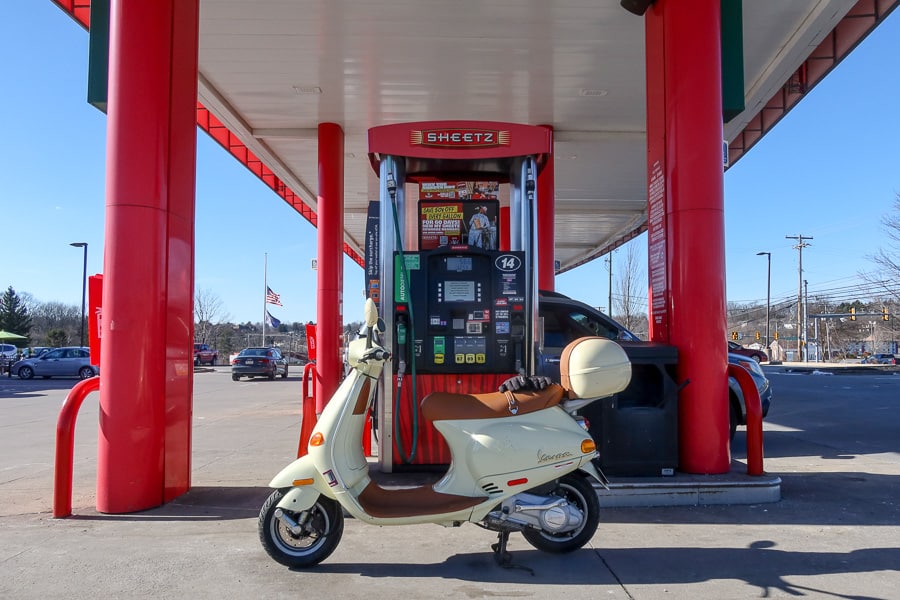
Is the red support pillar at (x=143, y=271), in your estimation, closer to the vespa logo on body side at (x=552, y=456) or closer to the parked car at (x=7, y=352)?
the vespa logo on body side at (x=552, y=456)

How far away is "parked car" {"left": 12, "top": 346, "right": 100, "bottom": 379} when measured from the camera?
1145 inches

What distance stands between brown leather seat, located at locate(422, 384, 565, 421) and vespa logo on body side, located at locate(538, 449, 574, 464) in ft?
0.98

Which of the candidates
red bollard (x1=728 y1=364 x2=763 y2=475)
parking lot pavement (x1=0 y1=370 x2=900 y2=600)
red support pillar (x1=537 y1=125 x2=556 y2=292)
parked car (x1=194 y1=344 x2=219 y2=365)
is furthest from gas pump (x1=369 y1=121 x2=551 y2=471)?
parked car (x1=194 y1=344 x2=219 y2=365)

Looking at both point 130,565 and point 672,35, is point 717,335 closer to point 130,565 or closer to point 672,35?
point 672,35

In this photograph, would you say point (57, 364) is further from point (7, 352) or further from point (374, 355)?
point (374, 355)

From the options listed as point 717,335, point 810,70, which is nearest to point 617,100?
point 810,70

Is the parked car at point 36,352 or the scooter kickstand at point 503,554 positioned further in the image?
the parked car at point 36,352

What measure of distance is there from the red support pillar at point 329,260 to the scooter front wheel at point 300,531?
9.13 m

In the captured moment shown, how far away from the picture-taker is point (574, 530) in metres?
4.48

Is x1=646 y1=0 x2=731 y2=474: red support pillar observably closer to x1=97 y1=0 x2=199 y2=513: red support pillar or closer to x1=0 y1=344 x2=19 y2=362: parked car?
x1=97 y1=0 x2=199 y2=513: red support pillar

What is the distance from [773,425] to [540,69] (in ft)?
23.9

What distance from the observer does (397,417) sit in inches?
244

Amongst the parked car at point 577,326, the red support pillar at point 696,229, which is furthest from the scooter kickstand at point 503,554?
the parked car at point 577,326

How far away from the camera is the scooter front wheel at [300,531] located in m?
4.22
